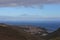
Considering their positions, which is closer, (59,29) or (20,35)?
(20,35)

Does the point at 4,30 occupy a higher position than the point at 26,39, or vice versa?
the point at 4,30

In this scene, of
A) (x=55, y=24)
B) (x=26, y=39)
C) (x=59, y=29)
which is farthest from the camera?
(x=59, y=29)

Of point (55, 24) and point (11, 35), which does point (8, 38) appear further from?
point (55, 24)

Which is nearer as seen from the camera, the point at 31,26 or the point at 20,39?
the point at 20,39

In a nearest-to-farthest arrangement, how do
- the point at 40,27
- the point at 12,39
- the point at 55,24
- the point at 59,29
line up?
the point at 12,39 → the point at 55,24 → the point at 59,29 → the point at 40,27

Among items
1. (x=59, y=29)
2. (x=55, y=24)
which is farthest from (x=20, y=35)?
(x=59, y=29)

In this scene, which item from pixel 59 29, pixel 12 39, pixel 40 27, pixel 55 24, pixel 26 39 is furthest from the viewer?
pixel 40 27

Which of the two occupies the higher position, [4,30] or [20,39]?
[4,30]

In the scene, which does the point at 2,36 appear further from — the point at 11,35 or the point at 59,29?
the point at 59,29

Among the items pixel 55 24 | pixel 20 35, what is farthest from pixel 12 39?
pixel 55 24
